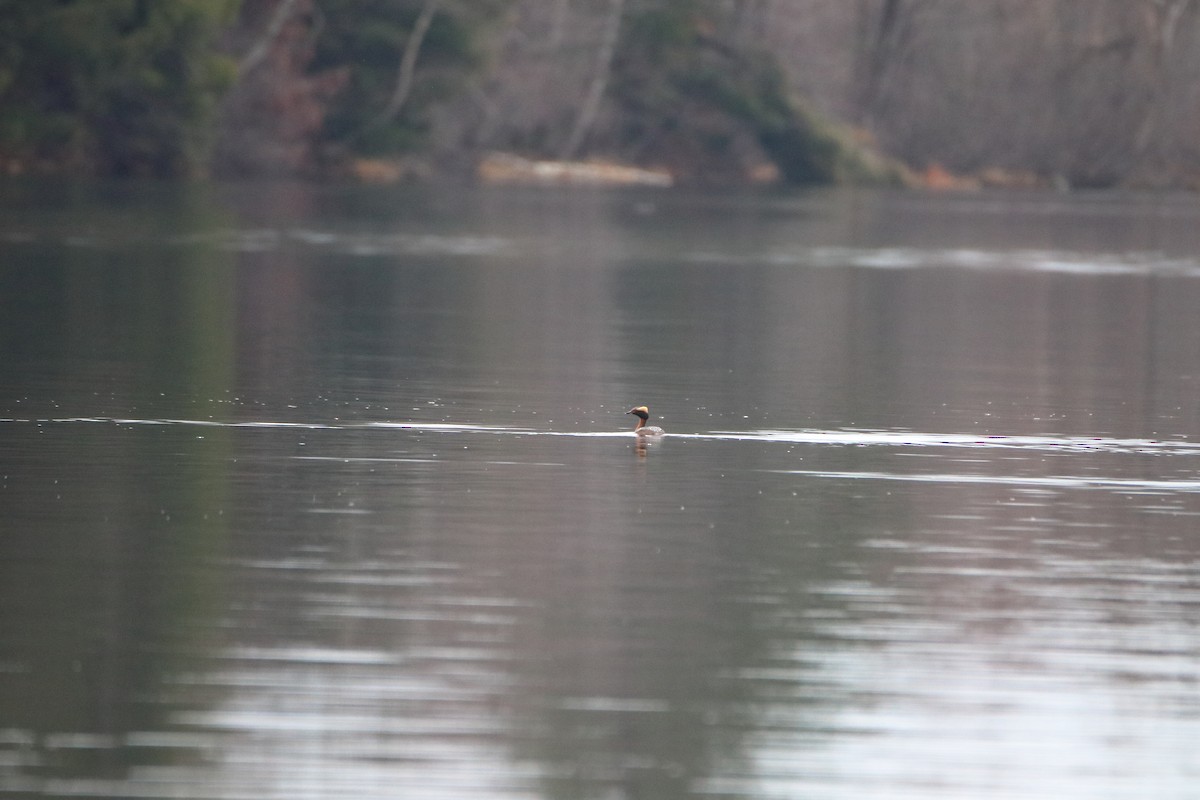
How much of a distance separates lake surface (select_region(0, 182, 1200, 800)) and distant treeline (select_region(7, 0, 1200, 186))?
1508 inches

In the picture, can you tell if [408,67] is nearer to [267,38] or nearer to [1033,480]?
[267,38]

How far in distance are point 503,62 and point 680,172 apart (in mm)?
9879

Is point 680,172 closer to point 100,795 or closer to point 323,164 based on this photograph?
point 323,164

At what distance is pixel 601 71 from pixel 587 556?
78904 mm

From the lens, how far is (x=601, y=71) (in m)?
89.3

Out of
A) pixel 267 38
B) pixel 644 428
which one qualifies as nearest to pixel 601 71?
pixel 267 38

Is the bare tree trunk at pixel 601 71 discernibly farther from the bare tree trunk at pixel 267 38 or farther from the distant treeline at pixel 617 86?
the bare tree trunk at pixel 267 38

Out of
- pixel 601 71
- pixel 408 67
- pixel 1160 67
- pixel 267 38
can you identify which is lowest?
pixel 408 67

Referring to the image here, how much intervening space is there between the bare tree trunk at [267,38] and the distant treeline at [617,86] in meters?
0.12

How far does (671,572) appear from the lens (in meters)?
11.0

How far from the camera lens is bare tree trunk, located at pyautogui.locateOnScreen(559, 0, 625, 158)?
89.1 meters

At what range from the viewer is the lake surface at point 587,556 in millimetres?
8016

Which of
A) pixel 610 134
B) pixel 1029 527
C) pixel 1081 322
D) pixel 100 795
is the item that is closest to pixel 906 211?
pixel 610 134

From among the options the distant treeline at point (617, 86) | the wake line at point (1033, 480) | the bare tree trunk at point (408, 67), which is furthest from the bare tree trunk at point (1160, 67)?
the wake line at point (1033, 480)
